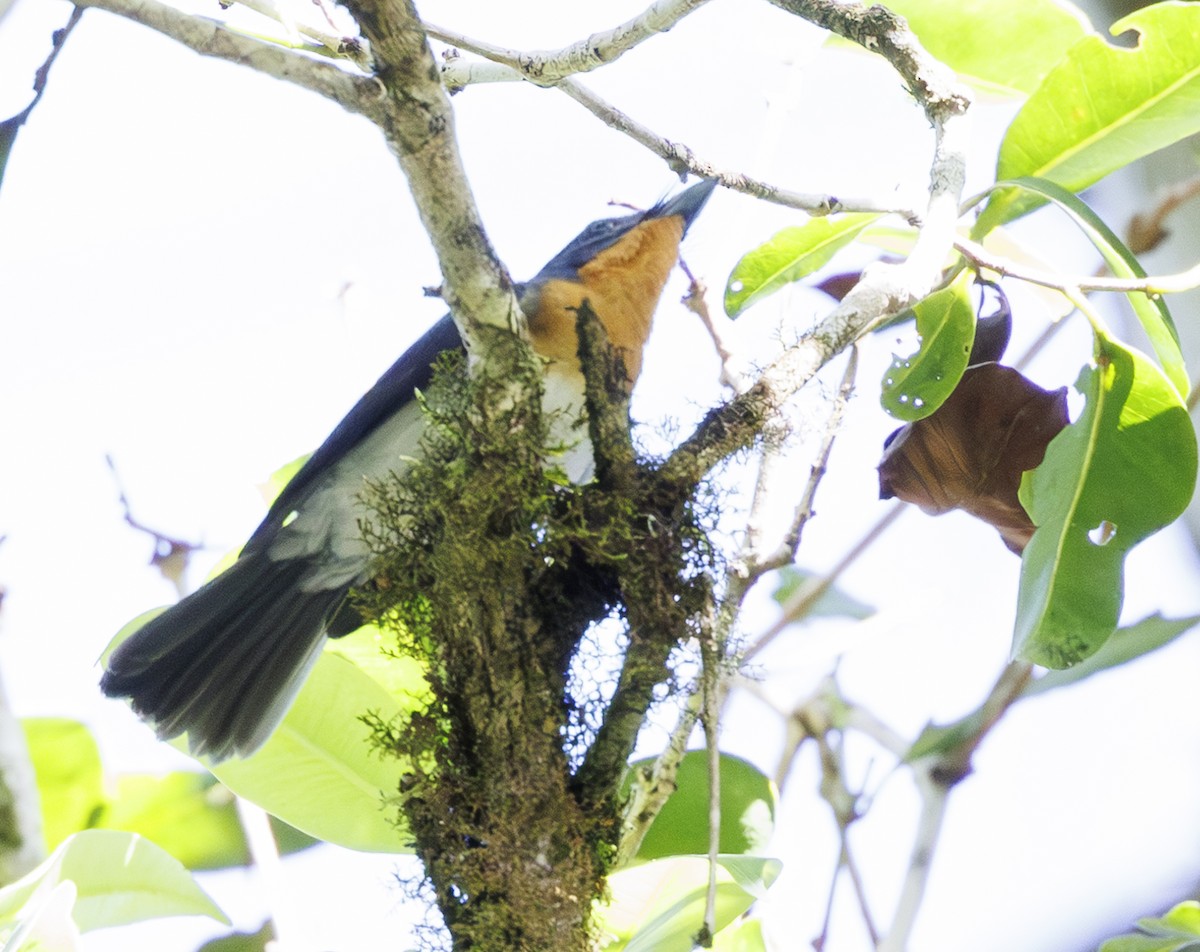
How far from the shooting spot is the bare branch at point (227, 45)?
121cm

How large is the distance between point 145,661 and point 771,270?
1.46 meters

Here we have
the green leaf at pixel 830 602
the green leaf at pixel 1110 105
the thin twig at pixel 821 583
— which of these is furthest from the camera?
the green leaf at pixel 830 602

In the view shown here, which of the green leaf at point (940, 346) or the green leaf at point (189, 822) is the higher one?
the green leaf at point (940, 346)

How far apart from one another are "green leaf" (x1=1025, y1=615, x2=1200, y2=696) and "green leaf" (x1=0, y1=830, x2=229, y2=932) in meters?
1.74

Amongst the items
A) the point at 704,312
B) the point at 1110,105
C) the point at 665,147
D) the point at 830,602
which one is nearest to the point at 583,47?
the point at 665,147

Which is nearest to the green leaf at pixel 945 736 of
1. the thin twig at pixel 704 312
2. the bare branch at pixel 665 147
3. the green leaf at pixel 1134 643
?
the green leaf at pixel 1134 643

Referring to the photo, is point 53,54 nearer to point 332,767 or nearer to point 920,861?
point 332,767

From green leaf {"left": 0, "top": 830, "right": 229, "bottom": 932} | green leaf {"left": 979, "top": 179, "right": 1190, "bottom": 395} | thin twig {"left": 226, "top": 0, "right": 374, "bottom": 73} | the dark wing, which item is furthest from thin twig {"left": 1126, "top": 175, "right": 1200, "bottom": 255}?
green leaf {"left": 0, "top": 830, "right": 229, "bottom": 932}

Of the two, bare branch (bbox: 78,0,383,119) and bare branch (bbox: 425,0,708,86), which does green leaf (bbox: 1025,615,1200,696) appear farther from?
bare branch (bbox: 78,0,383,119)

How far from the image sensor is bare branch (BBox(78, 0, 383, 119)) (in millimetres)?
1206

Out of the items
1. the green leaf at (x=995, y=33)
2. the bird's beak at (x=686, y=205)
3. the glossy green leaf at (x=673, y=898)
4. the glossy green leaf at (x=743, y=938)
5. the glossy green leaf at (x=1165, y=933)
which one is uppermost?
the green leaf at (x=995, y=33)

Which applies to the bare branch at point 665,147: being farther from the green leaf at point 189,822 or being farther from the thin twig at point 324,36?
the green leaf at point 189,822

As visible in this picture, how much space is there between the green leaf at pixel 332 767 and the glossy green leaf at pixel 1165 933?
1356 millimetres

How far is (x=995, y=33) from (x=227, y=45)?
1.47 meters
